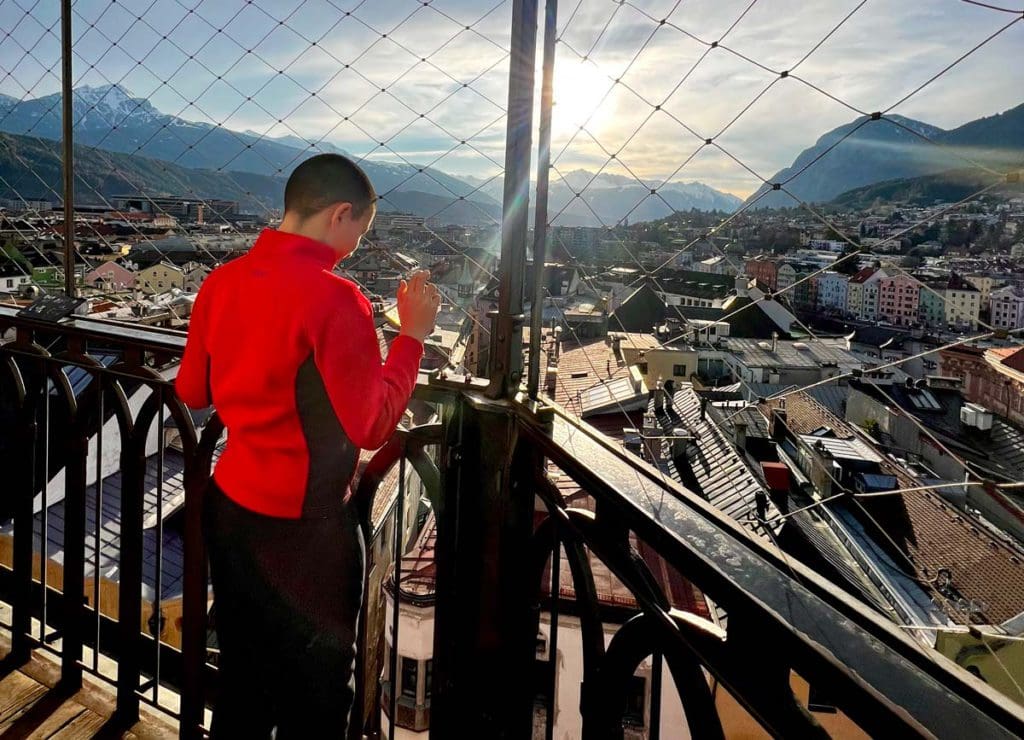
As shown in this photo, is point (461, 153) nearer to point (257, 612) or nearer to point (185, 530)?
point (185, 530)

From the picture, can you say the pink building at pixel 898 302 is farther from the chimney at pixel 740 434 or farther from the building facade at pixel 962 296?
the chimney at pixel 740 434

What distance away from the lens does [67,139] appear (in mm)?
1665

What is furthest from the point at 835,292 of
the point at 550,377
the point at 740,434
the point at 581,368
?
the point at 581,368

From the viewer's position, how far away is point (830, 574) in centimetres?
706

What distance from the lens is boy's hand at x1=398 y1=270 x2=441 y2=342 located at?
1.04m

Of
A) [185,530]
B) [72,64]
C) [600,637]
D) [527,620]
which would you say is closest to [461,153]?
[72,64]

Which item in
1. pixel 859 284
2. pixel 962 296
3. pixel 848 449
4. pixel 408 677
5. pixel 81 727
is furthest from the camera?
pixel 848 449

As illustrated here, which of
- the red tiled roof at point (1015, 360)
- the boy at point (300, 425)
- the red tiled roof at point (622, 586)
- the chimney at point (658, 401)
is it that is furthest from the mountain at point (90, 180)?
the chimney at point (658, 401)

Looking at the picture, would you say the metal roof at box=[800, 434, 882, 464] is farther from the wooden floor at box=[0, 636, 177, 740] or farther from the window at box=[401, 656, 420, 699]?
the wooden floor at box=[0, 636, 177, 740]

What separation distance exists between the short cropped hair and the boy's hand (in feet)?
0.53

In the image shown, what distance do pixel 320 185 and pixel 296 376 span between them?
297 millimetres

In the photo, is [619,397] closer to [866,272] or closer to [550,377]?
[866,272]

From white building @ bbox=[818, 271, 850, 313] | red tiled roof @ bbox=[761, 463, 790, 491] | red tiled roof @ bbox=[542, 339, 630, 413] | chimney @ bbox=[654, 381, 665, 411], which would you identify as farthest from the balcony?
chimney @ bbox=[654, 381, 665, 411]

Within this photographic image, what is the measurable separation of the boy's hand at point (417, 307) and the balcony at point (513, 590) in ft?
0.40
